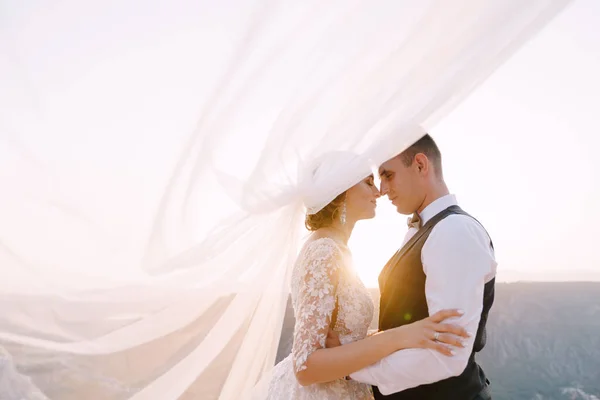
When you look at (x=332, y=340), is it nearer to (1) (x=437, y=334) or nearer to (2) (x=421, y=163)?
(1) (x=437, y=334)

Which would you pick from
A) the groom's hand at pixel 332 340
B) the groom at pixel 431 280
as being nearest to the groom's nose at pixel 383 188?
the groom at pixel 431 280

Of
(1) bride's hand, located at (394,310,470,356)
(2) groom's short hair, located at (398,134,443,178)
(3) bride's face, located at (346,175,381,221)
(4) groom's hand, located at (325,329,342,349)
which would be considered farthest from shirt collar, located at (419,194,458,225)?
(4) groom's hand, located at (325,329,342,349)

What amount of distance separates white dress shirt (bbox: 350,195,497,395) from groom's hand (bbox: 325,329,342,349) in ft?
0.61

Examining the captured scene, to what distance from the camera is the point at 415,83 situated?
1.70 m

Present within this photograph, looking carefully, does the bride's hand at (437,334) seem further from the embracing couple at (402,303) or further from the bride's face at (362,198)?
the bride's face at (362,198)

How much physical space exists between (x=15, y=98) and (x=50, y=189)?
1.02 feet

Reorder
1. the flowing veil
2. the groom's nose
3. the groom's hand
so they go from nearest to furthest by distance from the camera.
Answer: the flowing veil < the groom's hand < the groom's nose

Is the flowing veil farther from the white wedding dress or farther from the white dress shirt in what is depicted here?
the white dress shirt

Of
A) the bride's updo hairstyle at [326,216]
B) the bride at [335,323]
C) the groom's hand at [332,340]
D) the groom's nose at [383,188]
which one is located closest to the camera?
the bride at [335,323]

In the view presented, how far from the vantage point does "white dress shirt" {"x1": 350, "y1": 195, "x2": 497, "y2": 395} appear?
174 centimetres

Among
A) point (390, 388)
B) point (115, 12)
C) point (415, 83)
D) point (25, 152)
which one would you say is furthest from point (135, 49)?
point (390, 388)

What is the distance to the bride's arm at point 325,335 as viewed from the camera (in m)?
1.75

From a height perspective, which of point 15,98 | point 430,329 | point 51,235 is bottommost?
point 430,329

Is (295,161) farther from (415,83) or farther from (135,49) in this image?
(135,49)
